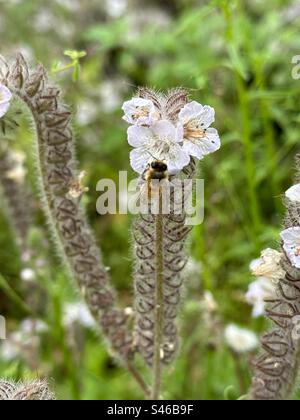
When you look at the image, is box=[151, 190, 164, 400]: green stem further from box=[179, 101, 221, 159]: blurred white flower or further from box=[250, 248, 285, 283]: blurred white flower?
box=[250, 248, 285, 283]: blurred white flower

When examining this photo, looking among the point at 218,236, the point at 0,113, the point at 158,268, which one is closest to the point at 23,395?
the point at 158,268

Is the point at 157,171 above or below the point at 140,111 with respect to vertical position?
below

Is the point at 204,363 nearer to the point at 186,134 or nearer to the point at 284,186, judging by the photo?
the point at 284,186

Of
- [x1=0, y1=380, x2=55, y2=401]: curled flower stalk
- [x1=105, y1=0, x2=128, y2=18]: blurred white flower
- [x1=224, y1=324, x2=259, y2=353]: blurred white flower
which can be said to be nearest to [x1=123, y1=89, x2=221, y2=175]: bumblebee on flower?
[x1=0, y1=380, x2=55, y2=401]: curled flower stalk

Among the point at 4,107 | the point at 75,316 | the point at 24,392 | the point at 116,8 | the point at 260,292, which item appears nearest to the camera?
the point at 24,392

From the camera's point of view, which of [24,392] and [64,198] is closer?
[24,392]

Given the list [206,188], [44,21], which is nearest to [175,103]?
[206,188]

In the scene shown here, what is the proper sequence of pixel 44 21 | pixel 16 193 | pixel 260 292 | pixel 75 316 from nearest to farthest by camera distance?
pixel 260 292
pixel 16 193
pixel 75 316
pixel 44 21

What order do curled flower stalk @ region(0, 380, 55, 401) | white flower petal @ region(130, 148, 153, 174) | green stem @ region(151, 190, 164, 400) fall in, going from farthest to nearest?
green stem @ region(151, 190, 164, 400) → white flower petal @ region(130, 148, 153, 174) → curled flower stalk @ region(0, 380, 55, 401)

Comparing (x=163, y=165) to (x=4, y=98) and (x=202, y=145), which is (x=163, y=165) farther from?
(x=4, y=98)
